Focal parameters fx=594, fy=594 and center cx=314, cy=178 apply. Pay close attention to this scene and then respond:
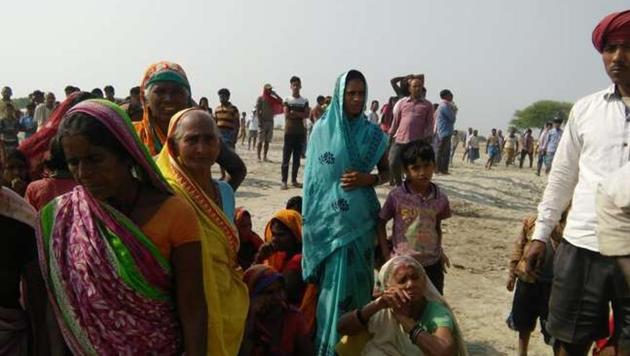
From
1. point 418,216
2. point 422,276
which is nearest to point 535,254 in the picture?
point 422,276

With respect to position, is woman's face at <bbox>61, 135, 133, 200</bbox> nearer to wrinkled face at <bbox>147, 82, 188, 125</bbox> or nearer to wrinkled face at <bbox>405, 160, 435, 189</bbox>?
wrinkled face at <bbox>147, 82, 188, 125</bbox>

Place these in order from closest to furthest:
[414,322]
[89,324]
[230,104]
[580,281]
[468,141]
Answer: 1. [89,324]
2. [580,281]
3. [414,322]
4. [230,104]
5. [468,141]

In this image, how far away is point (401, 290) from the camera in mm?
3234

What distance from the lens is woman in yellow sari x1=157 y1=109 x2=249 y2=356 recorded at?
2.03 m

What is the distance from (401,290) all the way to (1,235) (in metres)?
2.01

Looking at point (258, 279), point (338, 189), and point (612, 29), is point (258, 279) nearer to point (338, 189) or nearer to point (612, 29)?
point (338, 189)

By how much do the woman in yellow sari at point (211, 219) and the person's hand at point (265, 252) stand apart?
142cm

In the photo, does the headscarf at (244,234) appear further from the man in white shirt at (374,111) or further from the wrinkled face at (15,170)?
the man in white shirt at (374,111)

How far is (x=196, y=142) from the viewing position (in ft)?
7.97

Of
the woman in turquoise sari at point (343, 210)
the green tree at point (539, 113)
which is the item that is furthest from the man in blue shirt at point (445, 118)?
the green tree at point (539, 113)

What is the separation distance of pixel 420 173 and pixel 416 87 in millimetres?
5278

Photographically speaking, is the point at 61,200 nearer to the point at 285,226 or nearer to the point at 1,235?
the point at 1,235

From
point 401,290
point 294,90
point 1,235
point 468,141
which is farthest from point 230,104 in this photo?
point 468,141

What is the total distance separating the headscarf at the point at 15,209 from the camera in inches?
80.0
